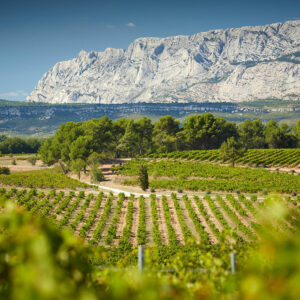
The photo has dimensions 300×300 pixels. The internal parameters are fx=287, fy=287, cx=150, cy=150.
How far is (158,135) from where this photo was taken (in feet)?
236

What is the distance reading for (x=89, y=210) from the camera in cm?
2628

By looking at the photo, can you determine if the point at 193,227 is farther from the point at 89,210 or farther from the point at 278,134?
the point at 278,134

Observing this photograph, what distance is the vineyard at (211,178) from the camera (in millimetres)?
33562

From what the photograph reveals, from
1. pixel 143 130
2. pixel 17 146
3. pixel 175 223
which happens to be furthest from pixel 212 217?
pixel 17 146

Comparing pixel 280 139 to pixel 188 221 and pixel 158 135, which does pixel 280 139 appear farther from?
pixel 188 221

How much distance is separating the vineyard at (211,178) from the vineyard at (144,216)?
3.93 metres

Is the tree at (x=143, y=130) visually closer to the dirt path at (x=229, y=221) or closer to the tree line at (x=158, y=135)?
the tree line at (x=158, y=135)

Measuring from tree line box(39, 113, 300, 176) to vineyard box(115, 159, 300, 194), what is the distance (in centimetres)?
1211

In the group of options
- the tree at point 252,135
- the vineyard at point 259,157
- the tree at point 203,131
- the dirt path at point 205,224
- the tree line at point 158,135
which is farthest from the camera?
the tree at point 252,135

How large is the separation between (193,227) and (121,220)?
606cm

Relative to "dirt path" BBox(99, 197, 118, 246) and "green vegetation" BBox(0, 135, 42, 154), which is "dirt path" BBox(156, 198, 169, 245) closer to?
"dirt path" BBox(99, 197, 118, 246)

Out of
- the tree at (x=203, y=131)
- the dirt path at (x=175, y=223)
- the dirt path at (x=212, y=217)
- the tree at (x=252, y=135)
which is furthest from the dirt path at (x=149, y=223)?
the tree at (x=252, y=135)

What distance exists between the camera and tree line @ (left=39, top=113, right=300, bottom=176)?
56.3 meters

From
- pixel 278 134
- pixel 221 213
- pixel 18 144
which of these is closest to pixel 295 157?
pixel 278 134
